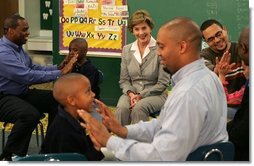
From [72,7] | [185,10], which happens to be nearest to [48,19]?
[72,7]

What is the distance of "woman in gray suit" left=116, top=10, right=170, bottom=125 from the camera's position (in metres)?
3.06

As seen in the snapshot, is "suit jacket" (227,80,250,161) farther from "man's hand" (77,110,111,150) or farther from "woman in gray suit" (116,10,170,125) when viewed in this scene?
Result: "woman in gray suit" (116,10,170,125)

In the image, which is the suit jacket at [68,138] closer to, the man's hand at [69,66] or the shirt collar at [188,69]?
the shirt collar at [188,69]

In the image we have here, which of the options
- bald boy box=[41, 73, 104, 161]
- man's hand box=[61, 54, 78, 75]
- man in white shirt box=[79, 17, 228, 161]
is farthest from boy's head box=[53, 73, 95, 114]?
man's hand box=[61, 54, 78, 75]

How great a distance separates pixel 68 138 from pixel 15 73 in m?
1.18

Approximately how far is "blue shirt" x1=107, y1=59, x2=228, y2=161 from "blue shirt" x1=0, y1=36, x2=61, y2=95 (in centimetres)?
149

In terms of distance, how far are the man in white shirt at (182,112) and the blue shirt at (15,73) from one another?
1.39 m

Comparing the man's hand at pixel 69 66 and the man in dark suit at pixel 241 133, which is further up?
the man's hand at pixel 69 66

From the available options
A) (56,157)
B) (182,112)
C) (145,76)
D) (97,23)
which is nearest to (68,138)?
(56,157)

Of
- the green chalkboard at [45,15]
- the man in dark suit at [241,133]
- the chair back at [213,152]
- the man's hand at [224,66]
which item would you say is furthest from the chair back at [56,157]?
the green chalkboard at [45,15]

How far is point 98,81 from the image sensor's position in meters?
3.11

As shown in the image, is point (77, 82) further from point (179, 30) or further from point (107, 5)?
point (107, 5)

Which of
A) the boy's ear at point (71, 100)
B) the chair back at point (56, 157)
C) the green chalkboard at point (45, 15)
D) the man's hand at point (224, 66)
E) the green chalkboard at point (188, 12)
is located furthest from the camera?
the green chalkboard at point (45, 15)

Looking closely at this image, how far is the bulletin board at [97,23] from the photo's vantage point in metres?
4.34
